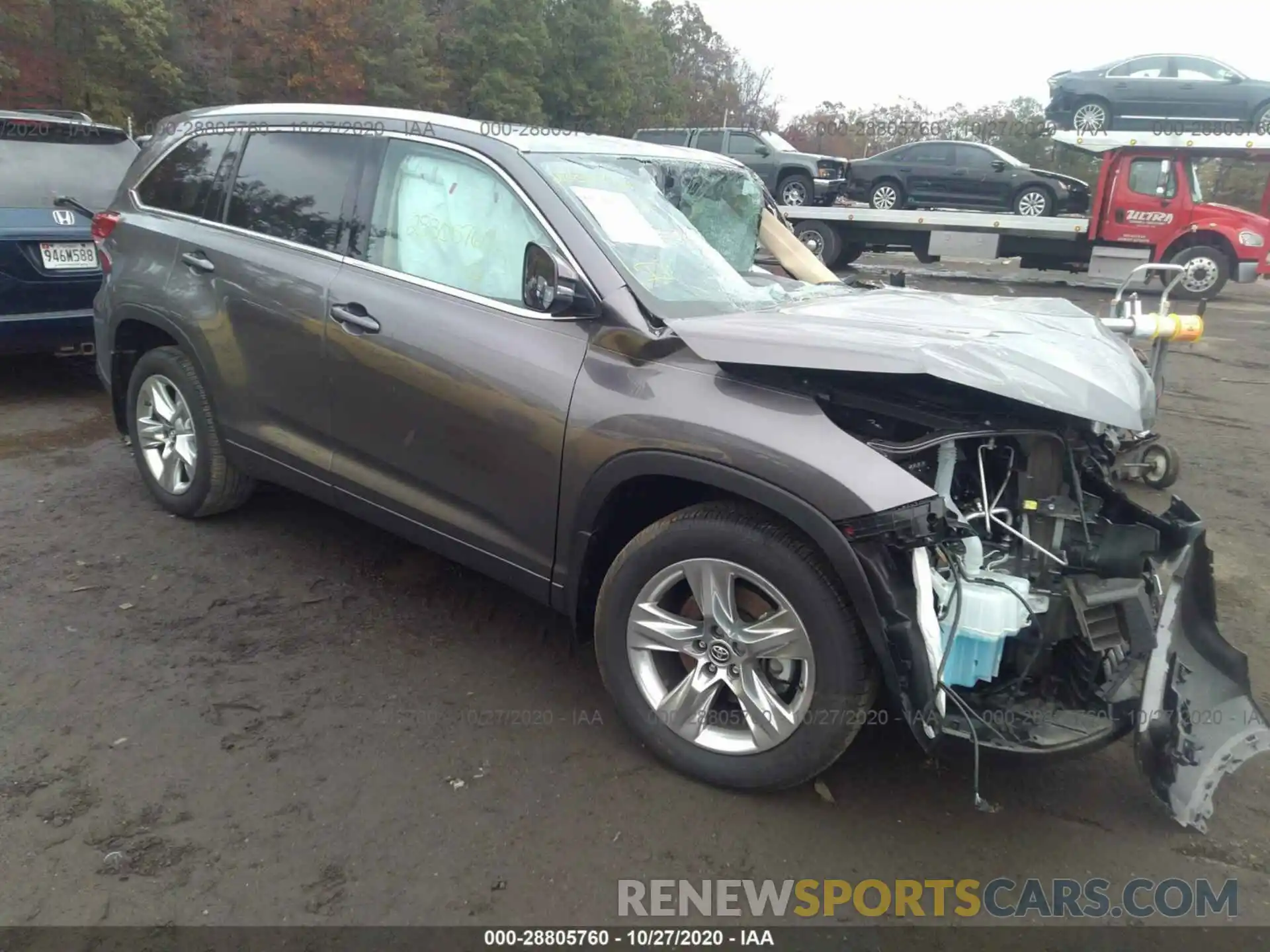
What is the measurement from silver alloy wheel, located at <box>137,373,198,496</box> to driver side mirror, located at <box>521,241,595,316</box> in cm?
222

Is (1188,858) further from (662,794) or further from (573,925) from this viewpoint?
(573,925)

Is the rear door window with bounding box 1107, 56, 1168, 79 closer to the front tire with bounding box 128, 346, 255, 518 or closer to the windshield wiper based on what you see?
the windshield wiper

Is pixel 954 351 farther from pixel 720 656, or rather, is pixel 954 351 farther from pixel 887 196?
pixel 887 196

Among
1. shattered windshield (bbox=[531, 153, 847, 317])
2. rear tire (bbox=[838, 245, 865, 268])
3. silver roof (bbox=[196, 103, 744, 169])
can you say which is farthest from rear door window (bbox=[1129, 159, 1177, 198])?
silver roof (bbox=[196, 103, 744, 169])

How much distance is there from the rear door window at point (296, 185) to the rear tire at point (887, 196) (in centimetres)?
1595

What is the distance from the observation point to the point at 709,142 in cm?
1848

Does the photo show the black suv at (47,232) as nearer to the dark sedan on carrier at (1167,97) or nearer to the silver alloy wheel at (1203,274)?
the silver alloy wheel at (1203,274)

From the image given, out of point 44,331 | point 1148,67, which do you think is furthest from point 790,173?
point 44,331

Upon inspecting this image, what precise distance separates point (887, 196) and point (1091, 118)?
3.73 m

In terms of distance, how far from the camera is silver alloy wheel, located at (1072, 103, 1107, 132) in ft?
52.6

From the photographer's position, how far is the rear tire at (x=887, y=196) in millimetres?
18219

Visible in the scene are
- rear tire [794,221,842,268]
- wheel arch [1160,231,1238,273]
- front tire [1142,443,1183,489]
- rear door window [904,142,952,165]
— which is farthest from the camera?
rear door window [904,142,952,165]

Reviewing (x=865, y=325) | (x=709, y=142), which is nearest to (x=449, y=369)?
(x=865, y=325)

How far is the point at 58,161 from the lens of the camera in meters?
6.48
